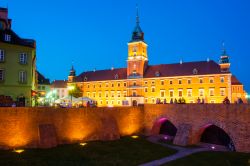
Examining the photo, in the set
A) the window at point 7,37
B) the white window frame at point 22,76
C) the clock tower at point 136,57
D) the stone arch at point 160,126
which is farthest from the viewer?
the clock tower at point 136,57

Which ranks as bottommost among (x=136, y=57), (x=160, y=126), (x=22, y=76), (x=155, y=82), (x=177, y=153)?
(x=177, y=153)

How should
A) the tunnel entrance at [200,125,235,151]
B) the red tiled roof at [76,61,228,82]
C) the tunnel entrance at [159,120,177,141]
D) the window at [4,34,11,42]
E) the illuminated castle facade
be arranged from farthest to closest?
the red tiled roof at [76,61,228,82], the illuminated castle facade, the tunnel entrance at [159,120,177,141], the tunnel entrance at [200,125,235,151], the window at [4,34,11,42]

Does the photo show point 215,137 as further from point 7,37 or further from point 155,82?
point 7,37

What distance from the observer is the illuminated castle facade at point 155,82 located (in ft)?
200

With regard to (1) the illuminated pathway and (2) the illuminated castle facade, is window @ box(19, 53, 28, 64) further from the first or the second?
(2) the illuminated castle facade

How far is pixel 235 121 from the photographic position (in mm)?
31594

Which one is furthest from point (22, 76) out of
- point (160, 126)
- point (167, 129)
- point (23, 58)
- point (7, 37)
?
point (167, 129)

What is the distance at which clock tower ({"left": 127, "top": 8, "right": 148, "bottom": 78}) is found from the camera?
7238 centimetres

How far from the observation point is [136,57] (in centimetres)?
7319

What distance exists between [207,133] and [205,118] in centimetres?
829

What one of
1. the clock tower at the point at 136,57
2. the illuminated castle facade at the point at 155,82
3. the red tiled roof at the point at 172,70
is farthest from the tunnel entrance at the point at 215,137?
the clock tower at the point at 136,57

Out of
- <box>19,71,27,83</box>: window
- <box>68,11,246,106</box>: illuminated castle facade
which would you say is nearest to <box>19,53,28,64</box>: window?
<box>19,71,27,83</box>: window

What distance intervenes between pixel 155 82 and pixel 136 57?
403 inches

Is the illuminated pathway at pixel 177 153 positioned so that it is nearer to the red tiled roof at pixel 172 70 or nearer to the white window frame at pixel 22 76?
A: the white window frame at pixel 22 76
